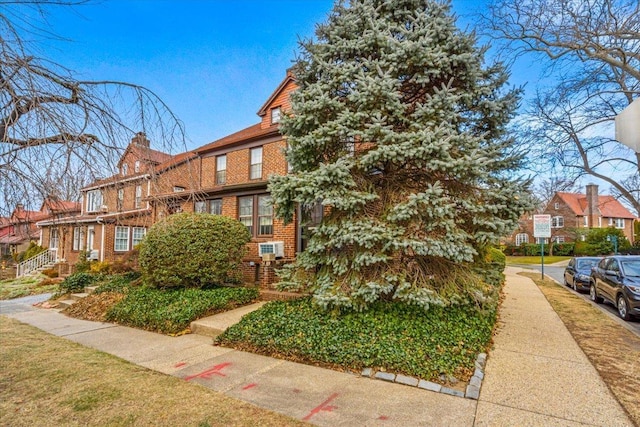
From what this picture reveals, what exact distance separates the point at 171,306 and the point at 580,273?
14639 millimetres

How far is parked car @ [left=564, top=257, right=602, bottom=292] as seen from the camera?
12.5 meters

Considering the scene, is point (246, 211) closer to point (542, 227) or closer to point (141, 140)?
point (141, 140)

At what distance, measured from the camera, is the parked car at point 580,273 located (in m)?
12.5

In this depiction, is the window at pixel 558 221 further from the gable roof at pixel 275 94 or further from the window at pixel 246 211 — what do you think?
the window at pixel 246 211

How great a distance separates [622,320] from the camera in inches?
315

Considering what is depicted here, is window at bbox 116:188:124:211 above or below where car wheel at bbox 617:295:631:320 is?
above

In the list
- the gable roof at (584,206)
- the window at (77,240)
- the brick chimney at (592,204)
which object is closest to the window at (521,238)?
the gable roof at (584,206)

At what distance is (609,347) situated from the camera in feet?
19.1

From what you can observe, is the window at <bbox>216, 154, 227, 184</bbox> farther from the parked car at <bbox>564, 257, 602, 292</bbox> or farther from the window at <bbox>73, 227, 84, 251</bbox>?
the parked car at <bbox>564, 257, 602, 292</bbox>

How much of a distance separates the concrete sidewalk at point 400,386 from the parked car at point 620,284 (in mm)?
2843

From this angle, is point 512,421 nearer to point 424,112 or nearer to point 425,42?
point 424,112

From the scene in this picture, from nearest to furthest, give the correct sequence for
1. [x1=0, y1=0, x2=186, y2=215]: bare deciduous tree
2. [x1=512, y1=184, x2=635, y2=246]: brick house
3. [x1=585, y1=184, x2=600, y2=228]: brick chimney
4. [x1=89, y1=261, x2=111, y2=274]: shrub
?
[x1=0, y1=0, x2=186, y2=215]: bare deciduous tree, [x1=89, y1=261, x2=111, y2=274]: shrub, [x1=585, y1=184, x2=600, y2=228]: brick chimney, [x1=512, y1=184, x2=635, y2=246]: brick house

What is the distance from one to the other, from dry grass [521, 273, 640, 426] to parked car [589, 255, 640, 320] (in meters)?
0.48

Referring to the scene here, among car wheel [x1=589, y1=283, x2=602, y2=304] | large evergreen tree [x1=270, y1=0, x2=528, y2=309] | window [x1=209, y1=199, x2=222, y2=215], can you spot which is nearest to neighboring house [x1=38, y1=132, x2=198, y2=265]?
large evergreen tree [x1=270, y1=0, x2=528, y2=309]
